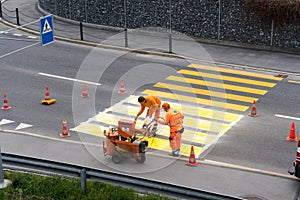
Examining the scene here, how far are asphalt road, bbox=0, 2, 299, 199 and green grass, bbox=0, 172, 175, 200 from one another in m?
2.01

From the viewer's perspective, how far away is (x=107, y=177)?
12211 mm

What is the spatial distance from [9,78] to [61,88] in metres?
2.33

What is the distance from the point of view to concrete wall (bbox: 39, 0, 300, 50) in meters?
25.7

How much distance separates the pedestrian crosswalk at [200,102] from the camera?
17.4m

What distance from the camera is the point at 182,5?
27.4m

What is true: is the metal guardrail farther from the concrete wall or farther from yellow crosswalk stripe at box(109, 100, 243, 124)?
the concrete wall

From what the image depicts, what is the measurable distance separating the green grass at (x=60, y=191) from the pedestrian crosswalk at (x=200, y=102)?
3.81 m

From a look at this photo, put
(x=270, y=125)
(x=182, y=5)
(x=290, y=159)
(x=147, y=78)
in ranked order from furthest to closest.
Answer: (x=182, y=5) < (x=147, y=78) < (x=270, y=125) < (x=290, y=159)

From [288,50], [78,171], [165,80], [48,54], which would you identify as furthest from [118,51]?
[78,171]

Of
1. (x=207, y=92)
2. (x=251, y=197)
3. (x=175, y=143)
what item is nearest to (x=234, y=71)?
(x=207, y=92)

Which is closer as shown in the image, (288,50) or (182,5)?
(288,50)

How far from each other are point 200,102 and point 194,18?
8.15 m

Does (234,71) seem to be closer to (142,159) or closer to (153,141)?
(153,141)

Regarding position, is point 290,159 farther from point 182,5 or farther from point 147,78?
point 182,5
